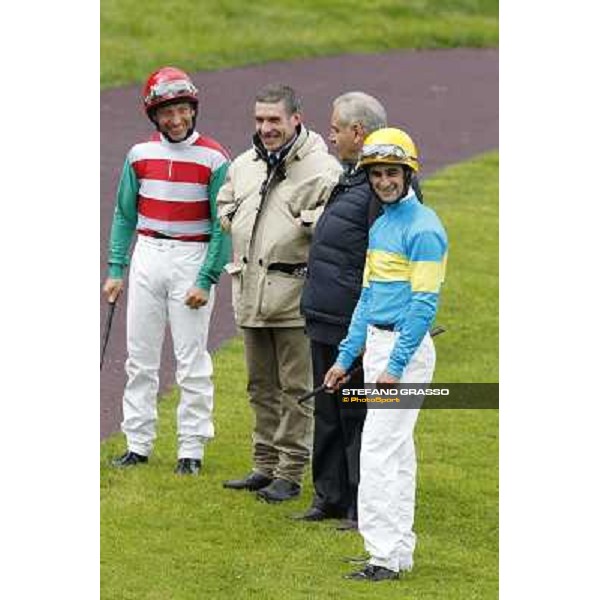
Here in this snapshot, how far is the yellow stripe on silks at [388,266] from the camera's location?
8.55 metres

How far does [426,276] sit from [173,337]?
7.12 ft

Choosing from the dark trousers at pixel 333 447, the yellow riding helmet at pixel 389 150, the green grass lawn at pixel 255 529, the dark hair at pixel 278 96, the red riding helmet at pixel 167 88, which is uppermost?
the red riding helmet at pixel 167 88

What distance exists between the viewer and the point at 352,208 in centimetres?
918

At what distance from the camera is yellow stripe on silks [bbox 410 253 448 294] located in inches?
332

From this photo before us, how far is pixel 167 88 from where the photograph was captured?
9.83 meters

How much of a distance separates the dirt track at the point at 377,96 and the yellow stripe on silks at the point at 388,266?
8538 millimetres

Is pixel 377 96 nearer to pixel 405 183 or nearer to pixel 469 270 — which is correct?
pixel 469 270

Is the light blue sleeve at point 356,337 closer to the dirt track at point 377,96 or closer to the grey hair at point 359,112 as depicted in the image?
the grey hair at point 359,112

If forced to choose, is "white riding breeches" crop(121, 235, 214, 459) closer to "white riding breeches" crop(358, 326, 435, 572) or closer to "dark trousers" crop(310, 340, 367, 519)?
"dark trousers" crop(310, 340, 367, 519)

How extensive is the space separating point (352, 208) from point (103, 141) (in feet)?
33.9

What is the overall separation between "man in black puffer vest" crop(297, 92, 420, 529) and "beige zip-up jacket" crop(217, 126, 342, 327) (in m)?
0.15

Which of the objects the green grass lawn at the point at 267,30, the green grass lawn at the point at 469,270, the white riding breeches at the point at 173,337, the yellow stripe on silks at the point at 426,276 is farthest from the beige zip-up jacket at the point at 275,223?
the green grass lawn at the point at 267,30

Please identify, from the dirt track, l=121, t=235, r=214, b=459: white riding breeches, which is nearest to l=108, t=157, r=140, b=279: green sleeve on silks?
l=121, t=235, r=214, b=459: white riding breeches

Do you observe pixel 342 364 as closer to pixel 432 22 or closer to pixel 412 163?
pixel 412 163
